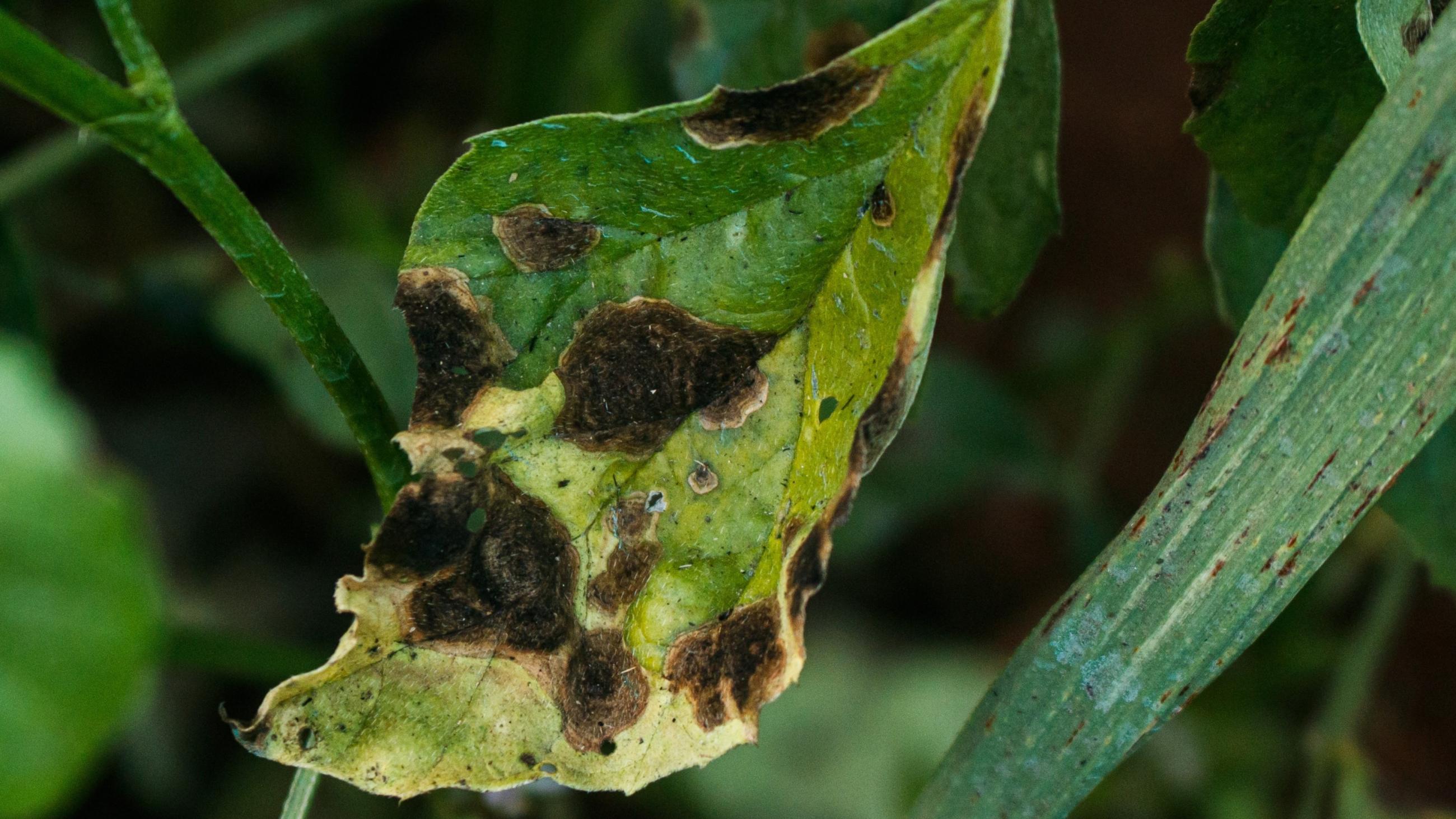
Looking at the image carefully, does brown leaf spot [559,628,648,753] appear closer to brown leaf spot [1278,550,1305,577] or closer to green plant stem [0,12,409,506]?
green plant stem [0,12,409,506]

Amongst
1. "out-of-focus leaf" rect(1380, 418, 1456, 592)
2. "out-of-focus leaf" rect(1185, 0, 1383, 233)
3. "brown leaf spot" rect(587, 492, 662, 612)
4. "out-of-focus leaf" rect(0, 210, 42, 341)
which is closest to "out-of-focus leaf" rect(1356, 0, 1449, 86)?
"out-of-focus leaf" rect(1185, 0, 1383, 233)

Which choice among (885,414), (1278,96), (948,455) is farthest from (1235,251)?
(948,455)

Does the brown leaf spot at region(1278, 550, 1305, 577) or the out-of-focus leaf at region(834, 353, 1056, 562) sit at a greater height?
the brown leaf spot at region(1278, 550, 1305, 577)

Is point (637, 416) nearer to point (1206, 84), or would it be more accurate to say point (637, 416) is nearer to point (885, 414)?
point (885, 414)

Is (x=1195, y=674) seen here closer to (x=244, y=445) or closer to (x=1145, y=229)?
(x=244, y=445)

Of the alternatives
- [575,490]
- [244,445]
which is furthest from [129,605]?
[244,445]

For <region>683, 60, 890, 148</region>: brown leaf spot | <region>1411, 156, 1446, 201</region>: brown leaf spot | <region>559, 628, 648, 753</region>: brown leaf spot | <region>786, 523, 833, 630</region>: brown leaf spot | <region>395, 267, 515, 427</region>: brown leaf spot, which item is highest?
<region>1411, 156, 1446, 201</region>: brown leaf spot
